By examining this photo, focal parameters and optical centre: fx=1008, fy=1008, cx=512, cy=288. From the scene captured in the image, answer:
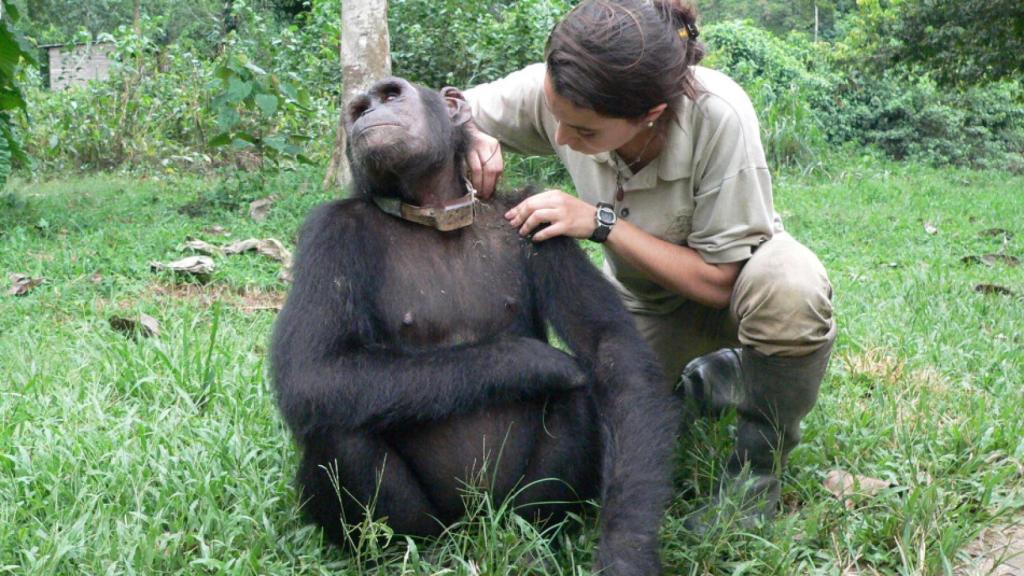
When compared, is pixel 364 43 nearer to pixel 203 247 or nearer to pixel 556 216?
pixel 203 247

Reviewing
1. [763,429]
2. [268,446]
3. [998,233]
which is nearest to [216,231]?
[268,446]

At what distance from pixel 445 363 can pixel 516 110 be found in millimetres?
1283

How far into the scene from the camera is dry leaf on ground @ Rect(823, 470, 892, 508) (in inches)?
129

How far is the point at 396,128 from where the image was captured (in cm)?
313

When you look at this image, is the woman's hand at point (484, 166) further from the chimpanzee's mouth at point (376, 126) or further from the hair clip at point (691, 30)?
the hair clip at point (691, 30)

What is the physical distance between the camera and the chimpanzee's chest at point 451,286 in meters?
3.18

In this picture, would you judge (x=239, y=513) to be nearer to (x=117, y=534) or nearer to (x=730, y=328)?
(x=117, y=534)

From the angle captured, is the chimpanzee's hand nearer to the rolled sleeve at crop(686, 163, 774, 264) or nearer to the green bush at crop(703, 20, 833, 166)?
the rolled sleeve at crop(686, 163, 774, 264)

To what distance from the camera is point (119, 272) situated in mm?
5598

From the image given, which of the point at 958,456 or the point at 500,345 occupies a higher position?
the point at 500,345

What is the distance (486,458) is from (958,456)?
1697 mm

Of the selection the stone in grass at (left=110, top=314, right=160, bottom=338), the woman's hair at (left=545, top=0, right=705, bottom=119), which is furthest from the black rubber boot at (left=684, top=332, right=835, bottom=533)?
the stone in grass at (left=110, top=314, right=160, bottom=338)

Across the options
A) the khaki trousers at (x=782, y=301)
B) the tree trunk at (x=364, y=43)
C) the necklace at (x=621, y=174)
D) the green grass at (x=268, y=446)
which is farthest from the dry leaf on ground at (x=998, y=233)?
the necklace at (x=621, y=174)

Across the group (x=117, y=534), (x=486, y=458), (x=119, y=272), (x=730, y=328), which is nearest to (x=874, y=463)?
(x=730, y=328)
